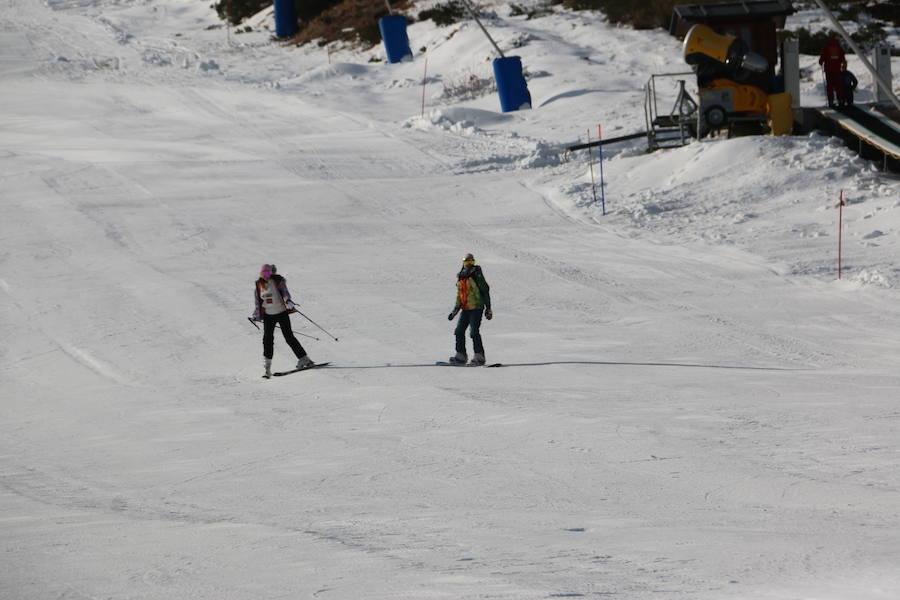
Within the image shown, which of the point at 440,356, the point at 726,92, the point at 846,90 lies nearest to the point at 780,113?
the point at 726,92

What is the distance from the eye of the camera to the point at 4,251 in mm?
19719

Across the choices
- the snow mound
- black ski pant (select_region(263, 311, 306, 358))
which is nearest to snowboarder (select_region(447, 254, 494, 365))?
black ski pant (select_region(263, 311, 306, 358))

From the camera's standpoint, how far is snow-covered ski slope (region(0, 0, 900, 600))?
6629 mm

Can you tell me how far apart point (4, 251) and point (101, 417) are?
945 centimetres

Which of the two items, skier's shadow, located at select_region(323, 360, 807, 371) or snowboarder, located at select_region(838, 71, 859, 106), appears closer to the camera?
skier's shadow, located at select_region(323, 360, 807, 371)

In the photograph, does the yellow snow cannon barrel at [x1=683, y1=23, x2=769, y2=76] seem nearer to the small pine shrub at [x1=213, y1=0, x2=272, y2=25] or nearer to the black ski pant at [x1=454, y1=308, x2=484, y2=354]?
the black ski pant at [x1=454, y1=308, x2=484, y2=354]

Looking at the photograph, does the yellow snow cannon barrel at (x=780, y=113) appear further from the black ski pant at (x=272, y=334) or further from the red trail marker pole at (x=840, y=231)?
the black ski pant at (x=272, y=334)

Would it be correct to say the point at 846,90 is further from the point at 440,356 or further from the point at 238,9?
the point at 238,9

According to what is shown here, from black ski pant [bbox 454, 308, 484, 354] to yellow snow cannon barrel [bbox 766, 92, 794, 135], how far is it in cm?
1186

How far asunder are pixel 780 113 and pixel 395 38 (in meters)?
16.9

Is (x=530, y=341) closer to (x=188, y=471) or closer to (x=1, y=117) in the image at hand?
(x=188, y=471)

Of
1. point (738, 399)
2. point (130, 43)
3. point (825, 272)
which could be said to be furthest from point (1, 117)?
point (738, 399)

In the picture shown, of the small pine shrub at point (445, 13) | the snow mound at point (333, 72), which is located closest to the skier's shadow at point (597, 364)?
the snow mound at point (333, 72)

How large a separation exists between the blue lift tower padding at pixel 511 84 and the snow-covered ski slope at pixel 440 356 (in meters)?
0.49
